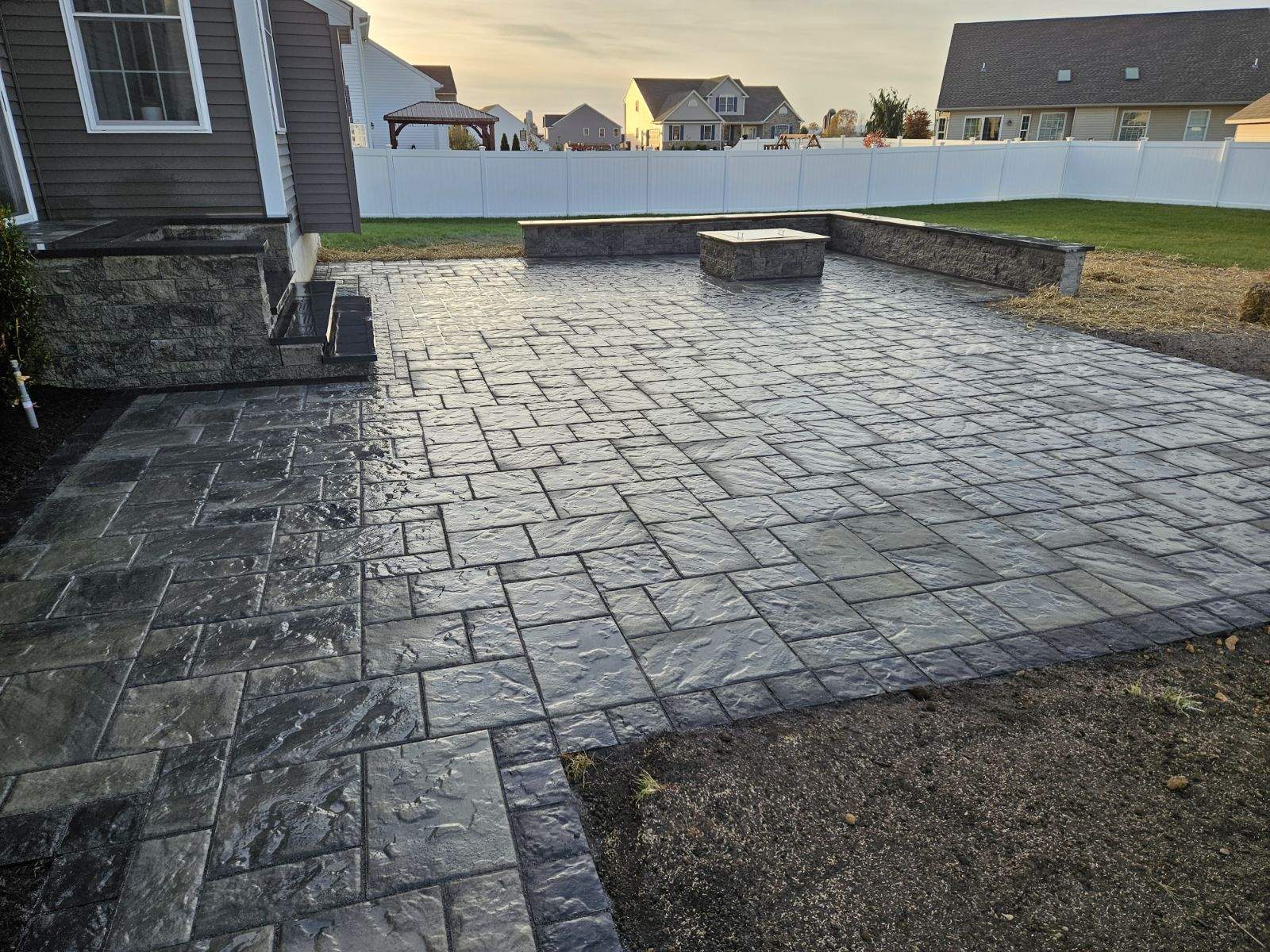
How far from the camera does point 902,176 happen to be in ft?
65.1

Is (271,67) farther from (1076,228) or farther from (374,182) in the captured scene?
(1076,228)

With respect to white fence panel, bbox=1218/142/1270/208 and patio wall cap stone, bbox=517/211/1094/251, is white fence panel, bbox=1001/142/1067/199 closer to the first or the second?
white fence panel, bbox=1218/142/1270/208

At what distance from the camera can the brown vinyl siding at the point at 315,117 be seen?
345 inches

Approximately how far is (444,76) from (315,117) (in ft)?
129

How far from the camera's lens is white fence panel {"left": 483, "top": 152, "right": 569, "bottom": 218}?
56.3 feet

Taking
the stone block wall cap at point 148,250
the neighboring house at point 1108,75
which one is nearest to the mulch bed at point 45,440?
the stone block wall cap at point 148,250

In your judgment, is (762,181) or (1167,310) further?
(762,181)

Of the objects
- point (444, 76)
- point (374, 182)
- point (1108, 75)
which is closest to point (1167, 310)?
point (374, 182)

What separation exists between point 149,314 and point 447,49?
4601 cm

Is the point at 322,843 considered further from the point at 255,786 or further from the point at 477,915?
the point at 477,915

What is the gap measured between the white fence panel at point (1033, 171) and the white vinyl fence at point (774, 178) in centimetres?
4

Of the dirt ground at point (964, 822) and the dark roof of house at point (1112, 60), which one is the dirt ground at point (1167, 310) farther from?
the dark roof of house at point (1112, 60)

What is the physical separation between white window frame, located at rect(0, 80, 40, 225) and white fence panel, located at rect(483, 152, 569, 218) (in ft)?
35.4

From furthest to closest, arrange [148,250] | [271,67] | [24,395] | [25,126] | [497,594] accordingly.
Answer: [271,67] → [25,126] → [148,250] → [24,395] → [497,594]
